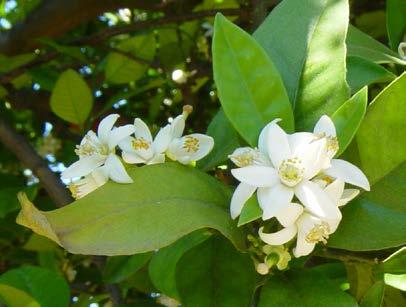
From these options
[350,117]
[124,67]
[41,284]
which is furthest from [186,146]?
[124,67]

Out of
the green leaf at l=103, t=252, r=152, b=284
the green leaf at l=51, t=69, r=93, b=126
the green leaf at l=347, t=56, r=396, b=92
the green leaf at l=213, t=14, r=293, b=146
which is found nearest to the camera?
the green leaf at l=213, t=14, r=293, b=146

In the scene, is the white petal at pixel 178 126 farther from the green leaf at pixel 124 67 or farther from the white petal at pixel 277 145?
the green leaf at pixel 124 67

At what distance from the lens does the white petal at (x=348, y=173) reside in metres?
0.87

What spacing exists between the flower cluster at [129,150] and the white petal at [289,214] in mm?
180

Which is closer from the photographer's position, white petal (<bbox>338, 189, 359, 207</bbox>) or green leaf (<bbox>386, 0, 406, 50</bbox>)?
white petal (<bbox>338, 189, 359, 207</bbox>)

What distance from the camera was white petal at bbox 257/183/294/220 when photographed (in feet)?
2.73

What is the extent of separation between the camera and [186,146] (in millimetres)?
998

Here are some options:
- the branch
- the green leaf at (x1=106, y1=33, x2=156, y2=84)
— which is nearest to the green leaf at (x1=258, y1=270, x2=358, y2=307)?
the branch

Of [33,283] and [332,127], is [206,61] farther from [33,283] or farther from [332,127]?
[332,127]

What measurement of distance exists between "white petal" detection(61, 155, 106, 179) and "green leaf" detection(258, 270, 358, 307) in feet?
0.85

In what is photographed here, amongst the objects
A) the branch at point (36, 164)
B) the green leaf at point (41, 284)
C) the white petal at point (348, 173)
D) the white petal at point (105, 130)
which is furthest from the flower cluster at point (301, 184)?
the branch at point (36, 164)

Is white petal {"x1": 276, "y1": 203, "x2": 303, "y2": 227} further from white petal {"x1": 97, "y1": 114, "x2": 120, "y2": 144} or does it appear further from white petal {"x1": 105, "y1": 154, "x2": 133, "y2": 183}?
white petal {"x1": 97, "y1": 114, "x2": 120, "y2": 144}

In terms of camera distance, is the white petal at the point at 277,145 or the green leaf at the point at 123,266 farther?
the green leaf at the point at 123,266

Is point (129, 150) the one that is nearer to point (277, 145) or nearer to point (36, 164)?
point (277, 145)
